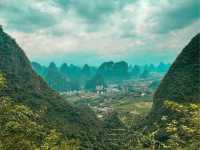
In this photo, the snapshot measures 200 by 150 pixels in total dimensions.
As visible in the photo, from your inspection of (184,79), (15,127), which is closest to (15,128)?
(15,127)

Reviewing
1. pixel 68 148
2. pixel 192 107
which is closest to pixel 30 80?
pixel 68 148

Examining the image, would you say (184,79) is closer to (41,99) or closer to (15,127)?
(41,99)

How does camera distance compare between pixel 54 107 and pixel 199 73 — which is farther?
pixel 54 107

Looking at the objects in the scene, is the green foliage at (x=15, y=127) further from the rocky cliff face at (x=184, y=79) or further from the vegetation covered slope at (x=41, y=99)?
the rocky cliff face at (x=184, y=79)

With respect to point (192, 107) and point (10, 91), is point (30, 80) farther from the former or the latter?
point (192, 107)

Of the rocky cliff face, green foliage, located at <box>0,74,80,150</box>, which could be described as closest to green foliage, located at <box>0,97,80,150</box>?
green foliage, located at <box>0,74,80,150</box>

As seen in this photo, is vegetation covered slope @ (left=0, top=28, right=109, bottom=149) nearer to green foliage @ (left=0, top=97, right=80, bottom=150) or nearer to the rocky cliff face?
the rocky cliff face

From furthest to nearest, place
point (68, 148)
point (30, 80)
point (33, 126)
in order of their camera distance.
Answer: point (30, 80)
point (68, 148)
point (33, 126)
